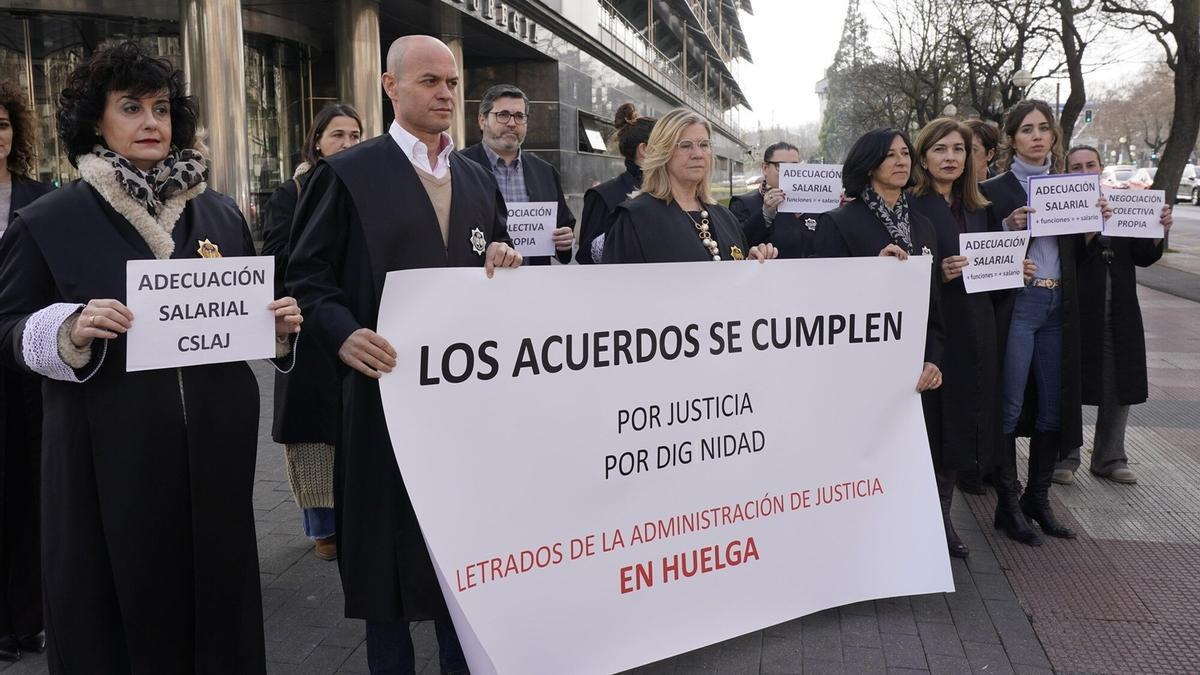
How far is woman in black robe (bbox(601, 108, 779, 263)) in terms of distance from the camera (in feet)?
12.1

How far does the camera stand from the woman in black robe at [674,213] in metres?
3.68

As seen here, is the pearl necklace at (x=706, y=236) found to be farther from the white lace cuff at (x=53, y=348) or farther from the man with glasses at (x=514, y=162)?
the white lace cuff at (x=53, y=348)

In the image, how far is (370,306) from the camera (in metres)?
2.93

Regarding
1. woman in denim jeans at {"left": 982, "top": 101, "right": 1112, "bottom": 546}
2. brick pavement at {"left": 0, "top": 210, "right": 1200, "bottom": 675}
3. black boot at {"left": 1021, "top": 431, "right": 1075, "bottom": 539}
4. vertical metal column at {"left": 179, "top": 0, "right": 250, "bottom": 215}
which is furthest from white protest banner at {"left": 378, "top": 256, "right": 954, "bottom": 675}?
vertical metal column at {"left": 179, "top": 0, "right": 250, "bottom": 215}

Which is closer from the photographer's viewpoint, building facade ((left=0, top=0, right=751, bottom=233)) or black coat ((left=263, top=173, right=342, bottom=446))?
black coat ((left=263, top=173, right=342, bottom=446))

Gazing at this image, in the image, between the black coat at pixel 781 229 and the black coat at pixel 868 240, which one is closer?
the black coat at pixel 868 240

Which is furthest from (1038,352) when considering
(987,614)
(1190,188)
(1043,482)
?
(1190,188)

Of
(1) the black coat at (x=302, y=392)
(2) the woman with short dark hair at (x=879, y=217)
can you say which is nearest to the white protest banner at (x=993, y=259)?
(2) the woman with short dark hair at (x=879, y=217)

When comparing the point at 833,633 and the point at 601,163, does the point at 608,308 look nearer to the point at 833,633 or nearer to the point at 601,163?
the point at 833,633

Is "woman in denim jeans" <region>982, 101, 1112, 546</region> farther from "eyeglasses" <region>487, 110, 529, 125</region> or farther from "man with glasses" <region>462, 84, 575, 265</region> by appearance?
"eyeglasses" <region>487, 110, 529, 125</region>

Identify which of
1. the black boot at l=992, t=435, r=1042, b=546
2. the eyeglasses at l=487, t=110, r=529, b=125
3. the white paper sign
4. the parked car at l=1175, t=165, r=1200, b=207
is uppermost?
the parked car at l=1175, t=165, r=1200, b=207

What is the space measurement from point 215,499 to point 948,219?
3517 mm

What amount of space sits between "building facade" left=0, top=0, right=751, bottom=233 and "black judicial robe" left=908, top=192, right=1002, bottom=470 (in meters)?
7.12

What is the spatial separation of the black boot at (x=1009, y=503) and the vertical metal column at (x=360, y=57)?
479 inches
